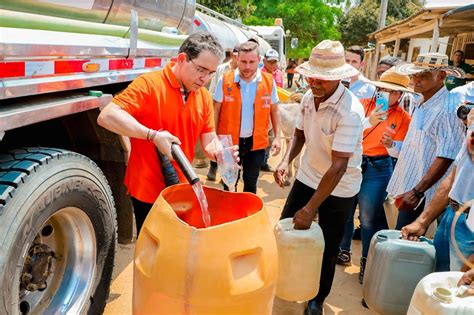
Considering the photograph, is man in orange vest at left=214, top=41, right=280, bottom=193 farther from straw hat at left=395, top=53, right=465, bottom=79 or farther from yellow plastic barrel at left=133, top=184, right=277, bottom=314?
yellow plastic barrel at left=133, top=184, right=277, bottom=314

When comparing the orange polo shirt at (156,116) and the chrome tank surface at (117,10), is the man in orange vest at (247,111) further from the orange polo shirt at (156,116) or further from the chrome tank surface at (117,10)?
the orange polo shirt at (156,116)

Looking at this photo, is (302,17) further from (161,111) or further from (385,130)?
(161,111)

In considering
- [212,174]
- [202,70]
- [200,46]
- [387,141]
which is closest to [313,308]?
[387,141]

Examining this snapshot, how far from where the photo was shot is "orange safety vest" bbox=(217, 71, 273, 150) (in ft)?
13.0

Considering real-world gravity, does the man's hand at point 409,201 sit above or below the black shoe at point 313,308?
above

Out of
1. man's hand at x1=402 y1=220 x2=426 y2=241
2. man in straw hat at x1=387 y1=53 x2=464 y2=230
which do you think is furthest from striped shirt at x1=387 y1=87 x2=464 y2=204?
man's hand at x1=402 y1=220 x2=426 y2=241

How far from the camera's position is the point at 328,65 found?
2.53 meters

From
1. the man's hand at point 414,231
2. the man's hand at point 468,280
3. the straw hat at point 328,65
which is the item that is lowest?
the man's hand at point 414,231

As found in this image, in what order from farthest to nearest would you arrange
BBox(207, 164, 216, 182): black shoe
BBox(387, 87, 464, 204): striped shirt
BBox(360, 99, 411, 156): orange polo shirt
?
BBox(207, 164, 216, 182): black shoe → BBox(360, 99, 411, 156): orange polo shirt → BBox(387, 87, 464, 204): striped shirt

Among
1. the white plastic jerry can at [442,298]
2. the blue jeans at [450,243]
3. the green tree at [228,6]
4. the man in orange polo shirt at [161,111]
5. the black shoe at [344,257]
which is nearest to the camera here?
the white plastic jerry can at [442,298]

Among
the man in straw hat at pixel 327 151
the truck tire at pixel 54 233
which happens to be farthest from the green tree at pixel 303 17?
the truck tire at pixel 54 233

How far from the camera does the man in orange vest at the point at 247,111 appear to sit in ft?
13.0

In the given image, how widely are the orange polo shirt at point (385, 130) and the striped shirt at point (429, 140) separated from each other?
0.44 metres

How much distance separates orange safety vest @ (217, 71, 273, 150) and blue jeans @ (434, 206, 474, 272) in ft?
6.23
